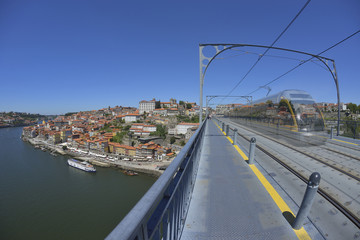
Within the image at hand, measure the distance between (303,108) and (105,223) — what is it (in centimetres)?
2345

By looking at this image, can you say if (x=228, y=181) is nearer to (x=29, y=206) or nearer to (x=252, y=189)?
(x=252, y=189)

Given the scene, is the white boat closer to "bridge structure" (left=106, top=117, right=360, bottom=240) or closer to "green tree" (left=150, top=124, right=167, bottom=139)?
"green tree" (left=150, top=124, right=167, bottom=139)

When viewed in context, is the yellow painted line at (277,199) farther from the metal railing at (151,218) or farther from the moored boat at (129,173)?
the moored boat at (129,173)

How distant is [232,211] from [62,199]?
104 feet

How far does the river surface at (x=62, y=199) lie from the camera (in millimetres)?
17484

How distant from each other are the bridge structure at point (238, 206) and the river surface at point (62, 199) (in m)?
19.5

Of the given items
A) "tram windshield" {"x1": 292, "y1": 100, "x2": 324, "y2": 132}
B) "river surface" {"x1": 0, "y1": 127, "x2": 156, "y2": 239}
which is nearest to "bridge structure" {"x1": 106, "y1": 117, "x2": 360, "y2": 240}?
"tram windshield" {"x1": 292, "y1": 100, "x2": 324, "y2": 132}

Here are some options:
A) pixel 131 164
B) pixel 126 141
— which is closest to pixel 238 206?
pixel 131 164

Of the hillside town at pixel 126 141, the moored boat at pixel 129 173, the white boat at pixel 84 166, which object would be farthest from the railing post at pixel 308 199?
the white boat at pixel 84 166

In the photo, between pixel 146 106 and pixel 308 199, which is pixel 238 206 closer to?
pixel 308 199

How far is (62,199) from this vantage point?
23.6 metres

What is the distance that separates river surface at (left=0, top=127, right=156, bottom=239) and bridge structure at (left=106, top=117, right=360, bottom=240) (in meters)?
19.5

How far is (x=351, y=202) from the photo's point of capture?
2.42 meters

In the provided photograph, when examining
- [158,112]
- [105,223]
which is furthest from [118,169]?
[158,112]
